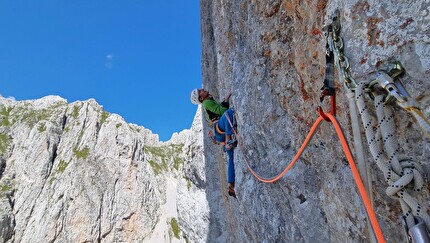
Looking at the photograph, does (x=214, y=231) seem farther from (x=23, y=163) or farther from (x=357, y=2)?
(x=23, y=163)

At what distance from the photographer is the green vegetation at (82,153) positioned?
7094cm

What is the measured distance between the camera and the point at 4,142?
78.6 m

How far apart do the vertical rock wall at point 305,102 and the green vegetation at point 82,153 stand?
68.7 metres

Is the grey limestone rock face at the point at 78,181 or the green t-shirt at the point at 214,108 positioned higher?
the grey limestone rock face at the point at 78,181

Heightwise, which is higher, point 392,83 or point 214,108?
point 214,108

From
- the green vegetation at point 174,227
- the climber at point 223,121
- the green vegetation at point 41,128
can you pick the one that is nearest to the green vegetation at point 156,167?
the green vegetation at point 174,227


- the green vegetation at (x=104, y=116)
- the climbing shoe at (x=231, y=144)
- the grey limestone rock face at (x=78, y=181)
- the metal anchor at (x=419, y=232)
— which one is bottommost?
the metal anchor at (x=419, y=232)

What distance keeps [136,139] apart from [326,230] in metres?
76.8

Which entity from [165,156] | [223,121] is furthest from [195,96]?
[165,156]

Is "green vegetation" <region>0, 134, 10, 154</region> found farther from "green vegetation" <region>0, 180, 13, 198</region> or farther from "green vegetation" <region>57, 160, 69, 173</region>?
"green vegetation" <region>57, 160, 69, 173</region>

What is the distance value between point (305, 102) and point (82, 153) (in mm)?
75283

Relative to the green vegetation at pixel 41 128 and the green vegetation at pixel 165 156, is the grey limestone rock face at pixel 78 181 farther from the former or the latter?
Answer: the green vegetation at pixel 165 156

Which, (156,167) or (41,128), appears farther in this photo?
(156,167)

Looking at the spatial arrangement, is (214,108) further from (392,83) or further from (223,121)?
(392,83)
